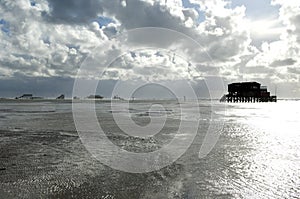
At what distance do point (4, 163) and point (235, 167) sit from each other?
27.7 ft

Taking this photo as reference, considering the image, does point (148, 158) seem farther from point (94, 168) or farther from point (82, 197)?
point (82, 197)

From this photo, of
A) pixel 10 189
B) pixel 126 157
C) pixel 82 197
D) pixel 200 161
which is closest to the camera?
pixel 82 197

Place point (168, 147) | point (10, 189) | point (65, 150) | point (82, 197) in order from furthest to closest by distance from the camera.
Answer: point (168, 147) → point (65, 150) → point (10, 189) → point (82, 197)

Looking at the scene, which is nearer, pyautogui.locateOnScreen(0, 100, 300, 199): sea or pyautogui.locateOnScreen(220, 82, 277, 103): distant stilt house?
pyautogui.locateOnScreen(0, 100, 300, 199): sea

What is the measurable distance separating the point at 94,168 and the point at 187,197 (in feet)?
13.2

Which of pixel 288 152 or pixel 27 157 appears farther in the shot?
pixel 288 152

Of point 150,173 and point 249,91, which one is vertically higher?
point 249,91

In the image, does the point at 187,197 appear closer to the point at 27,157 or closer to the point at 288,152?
the point at 27,157

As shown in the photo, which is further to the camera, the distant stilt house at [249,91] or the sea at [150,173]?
the distant stilt house at [249,91]

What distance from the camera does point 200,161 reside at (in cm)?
1093

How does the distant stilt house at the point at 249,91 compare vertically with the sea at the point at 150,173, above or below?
above

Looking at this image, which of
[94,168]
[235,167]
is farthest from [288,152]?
[94,168]

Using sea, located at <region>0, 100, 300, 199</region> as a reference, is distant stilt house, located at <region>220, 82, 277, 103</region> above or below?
above

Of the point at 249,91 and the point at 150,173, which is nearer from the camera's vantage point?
the point at 150,173
